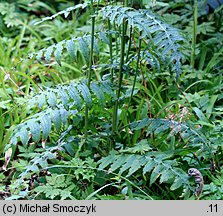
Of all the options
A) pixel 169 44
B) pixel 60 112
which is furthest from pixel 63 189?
pixel 169 44

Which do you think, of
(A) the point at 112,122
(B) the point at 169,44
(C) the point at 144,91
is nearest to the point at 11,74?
(C) the point at 144,91

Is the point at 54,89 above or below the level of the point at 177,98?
above

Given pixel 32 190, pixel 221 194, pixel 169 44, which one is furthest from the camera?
pixel 32 190

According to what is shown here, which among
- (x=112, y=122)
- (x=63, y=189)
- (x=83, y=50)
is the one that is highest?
(x=83, y=50)

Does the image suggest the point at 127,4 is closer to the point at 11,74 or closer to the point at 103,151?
the point at 103,151

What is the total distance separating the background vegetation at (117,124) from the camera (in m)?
2.30

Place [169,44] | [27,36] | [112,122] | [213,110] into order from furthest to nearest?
[27,36] < [213,110] < [112,122] < [169,44]

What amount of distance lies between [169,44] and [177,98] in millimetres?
1165

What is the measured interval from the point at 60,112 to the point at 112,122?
34 cm

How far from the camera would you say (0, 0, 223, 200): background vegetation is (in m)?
2.30

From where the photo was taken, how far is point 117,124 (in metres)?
2.69

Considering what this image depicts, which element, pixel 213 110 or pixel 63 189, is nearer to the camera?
pixel 63 189

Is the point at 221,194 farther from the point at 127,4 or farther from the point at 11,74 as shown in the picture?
the point at 11,74

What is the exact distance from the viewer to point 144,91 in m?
3.26
